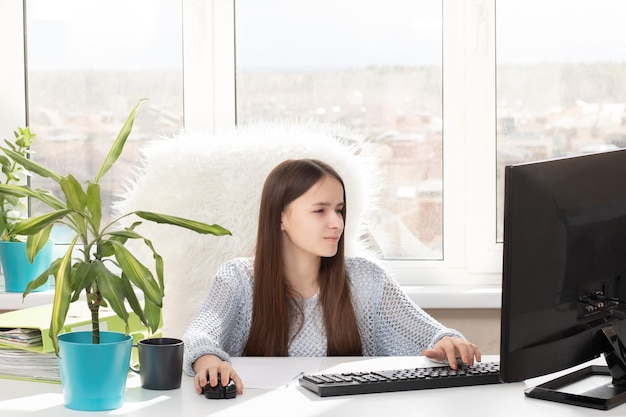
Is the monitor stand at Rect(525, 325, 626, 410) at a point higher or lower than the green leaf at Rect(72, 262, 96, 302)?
lower

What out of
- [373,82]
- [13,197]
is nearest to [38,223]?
[13,197]

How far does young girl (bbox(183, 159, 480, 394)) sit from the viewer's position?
6.68 ft

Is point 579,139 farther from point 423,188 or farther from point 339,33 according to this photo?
point 339,33

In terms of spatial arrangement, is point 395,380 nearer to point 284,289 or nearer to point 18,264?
point 284,289

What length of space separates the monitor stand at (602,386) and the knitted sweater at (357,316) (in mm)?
335

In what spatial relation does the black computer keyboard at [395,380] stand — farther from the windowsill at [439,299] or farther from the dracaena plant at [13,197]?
the dracaena plant at [13,197]

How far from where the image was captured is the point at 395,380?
1.53m

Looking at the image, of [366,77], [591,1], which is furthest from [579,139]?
[366,77]

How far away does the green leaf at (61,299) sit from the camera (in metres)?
1.34

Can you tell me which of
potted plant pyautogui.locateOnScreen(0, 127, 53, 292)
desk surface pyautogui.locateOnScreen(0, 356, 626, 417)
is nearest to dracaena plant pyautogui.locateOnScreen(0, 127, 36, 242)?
potted plant pyautogui.locateOnScreen(0, 127, 53, 292)

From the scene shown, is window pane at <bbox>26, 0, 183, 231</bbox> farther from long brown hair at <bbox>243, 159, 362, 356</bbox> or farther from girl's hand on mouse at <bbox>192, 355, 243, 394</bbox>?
girl's hand on mouse at <bbox>192, 355, 243, 394</bbox>

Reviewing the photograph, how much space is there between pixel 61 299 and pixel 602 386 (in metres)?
0.95

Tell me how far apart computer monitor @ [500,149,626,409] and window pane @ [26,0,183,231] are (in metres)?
1.89

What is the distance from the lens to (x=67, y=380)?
1411mm
